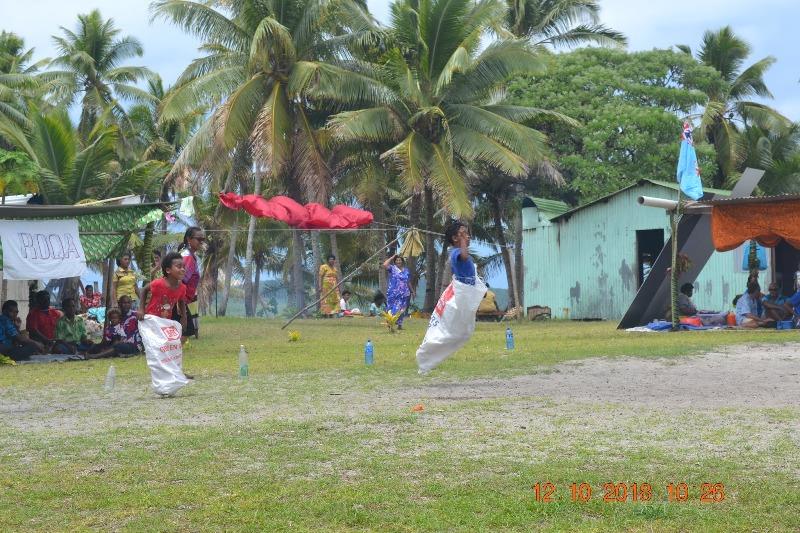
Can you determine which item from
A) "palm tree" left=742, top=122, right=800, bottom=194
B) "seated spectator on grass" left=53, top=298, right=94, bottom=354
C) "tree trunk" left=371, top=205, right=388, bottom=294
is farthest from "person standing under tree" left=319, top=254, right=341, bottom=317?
"palm tree" left=742, top=122, right=800, bottom=194

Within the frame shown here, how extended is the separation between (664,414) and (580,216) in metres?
23.3

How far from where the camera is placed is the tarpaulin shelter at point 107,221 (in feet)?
61.2

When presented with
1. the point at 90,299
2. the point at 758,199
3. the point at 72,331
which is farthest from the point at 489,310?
the point at 72,331

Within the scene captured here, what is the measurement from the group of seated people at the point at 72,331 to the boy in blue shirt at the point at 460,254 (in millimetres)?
8282

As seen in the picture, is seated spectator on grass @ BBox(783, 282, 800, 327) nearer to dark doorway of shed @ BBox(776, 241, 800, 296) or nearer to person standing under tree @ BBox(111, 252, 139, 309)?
dark doorway of shed @ BBox(776, 241, 800, 296)

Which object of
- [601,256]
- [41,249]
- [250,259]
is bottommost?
[41,249]

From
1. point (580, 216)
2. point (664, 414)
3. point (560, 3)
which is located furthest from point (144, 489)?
point (560, 3)

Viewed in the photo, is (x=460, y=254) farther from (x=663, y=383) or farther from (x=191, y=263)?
(x=191, y=263)

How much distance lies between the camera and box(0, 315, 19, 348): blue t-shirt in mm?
17844

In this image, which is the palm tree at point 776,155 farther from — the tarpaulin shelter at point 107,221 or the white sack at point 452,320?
the white sack at point 452,320

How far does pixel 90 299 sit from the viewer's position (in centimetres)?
2908

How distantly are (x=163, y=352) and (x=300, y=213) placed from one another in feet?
48.3

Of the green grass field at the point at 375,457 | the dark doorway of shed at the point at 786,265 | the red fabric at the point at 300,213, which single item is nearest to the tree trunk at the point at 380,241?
the red fabric at the point at 300,213
